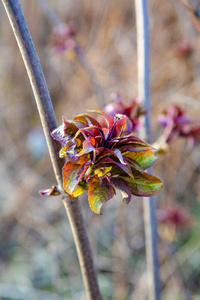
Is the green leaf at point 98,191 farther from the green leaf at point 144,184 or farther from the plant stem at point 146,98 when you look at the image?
the plant stem at point 146,98

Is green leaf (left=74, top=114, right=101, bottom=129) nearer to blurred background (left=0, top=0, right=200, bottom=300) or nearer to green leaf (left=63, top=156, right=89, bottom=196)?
green leaf (left=63, top=156, right=89, bottom=196)

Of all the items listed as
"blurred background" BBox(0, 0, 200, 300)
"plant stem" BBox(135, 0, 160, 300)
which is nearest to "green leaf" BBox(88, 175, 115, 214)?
"plant stem" BBox(135, 0, 160, 300)

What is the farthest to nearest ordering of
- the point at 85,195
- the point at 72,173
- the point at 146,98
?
the point at 85,195
the point at 146,98
the point at 72,173

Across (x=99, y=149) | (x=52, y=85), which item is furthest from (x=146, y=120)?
(x=52, y=85)

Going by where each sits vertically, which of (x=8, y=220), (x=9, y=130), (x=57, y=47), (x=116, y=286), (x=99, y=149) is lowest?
(x=116, y=286)

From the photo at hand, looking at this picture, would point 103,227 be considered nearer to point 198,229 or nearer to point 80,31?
point 198,229

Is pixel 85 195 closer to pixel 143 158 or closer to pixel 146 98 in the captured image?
pixel 146 98

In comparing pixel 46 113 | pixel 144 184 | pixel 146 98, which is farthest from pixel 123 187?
pixel 146 98
